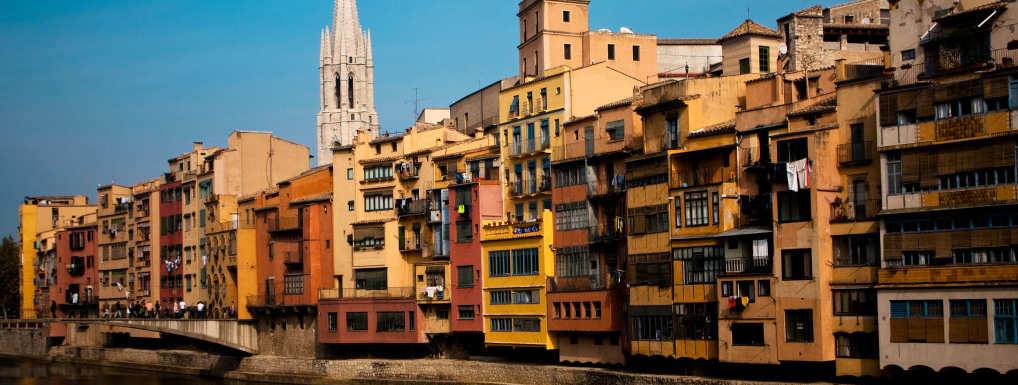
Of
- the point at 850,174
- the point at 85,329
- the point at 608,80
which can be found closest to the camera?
the point at 850,174

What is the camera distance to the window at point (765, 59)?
59.6 m

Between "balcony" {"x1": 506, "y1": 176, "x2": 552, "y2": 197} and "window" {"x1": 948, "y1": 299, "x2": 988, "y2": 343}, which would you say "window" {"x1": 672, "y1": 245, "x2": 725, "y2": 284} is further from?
"balcony" {"x1": 506, "y1": 176, "x2": 552, "y2": 197}

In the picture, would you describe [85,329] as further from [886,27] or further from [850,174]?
[850,174]

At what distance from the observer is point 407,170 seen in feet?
223

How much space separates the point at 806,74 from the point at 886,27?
723 inches

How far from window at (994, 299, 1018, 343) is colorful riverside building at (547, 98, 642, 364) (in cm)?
1756

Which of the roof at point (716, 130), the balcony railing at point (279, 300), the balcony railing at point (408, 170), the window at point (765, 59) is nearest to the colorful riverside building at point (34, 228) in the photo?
the balcony railing at point (279, 300)

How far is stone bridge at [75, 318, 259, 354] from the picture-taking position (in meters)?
74.4

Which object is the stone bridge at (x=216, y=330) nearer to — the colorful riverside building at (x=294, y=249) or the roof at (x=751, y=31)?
the colorful riverside building at (x=294, y=249)

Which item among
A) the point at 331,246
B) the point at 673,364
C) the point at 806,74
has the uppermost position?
the point at 806,74

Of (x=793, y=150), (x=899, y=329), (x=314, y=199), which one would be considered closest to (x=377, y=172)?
(x=314, y=199)

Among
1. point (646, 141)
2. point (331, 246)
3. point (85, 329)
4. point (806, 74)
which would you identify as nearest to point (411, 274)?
point (331, 246)

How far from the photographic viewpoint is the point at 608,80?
61531 mm

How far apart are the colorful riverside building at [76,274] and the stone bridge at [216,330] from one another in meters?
26.9
